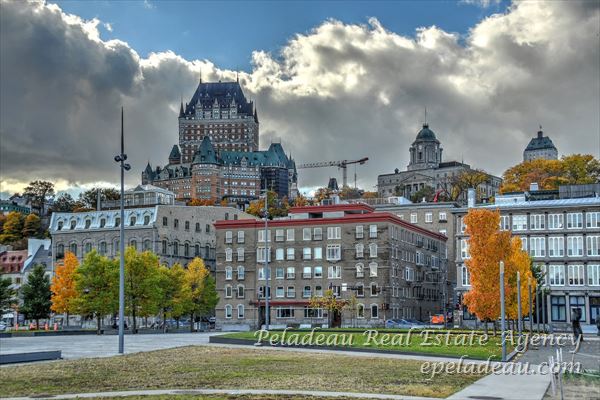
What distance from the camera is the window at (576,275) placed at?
100 metres

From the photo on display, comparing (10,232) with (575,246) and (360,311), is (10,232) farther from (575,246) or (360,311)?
(575,246)

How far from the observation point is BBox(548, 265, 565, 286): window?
332ft

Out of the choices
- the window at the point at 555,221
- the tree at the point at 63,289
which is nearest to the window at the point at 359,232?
the window at the point at 555,221

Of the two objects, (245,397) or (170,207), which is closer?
(245,397)

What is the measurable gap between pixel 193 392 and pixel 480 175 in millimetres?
176025

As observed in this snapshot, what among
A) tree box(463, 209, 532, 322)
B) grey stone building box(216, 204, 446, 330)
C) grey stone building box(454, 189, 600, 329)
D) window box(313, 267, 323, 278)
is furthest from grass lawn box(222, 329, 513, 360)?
grey stone building box(454, 189, 600, 329)

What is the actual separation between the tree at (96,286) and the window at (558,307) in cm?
5067

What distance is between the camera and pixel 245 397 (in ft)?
89.1

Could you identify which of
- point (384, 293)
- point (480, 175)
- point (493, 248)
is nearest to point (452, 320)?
point (384, 293)

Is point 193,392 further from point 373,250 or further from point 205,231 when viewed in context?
point 205,231

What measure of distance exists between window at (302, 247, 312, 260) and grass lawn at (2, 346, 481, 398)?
5641cm

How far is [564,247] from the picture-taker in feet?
332

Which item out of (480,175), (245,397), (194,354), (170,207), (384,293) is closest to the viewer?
(245,397)

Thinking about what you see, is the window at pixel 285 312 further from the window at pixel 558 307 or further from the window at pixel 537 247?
the window at pixel 558 307
